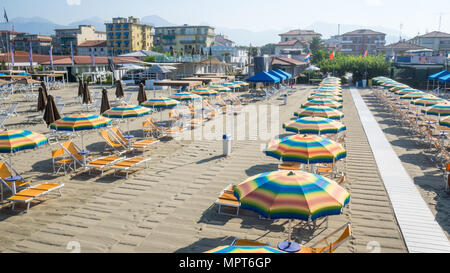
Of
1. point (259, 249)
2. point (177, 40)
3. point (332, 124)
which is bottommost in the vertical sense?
point (259, 249)

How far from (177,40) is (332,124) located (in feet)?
291

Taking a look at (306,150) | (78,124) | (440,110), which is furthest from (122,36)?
(306,150)

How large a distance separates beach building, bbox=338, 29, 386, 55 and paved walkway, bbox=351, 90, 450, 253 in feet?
321

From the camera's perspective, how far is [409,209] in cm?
775

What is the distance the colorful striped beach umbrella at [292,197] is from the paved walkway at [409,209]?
2.36 m

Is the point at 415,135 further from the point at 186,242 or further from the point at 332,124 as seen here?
the point at 186,242

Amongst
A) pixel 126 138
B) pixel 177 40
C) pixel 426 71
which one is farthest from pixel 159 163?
pixel 177 40

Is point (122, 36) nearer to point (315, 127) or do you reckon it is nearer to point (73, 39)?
point (73, 39)

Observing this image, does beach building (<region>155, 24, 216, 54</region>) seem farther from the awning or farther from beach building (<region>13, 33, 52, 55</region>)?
the awning

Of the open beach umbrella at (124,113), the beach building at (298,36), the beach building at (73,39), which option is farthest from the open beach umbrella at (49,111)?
the beach building at (298,36)

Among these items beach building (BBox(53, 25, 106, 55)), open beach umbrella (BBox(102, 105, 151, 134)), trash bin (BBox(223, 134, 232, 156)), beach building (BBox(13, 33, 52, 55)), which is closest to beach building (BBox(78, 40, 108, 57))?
beach building (BBox(53, 25, 106, 55))

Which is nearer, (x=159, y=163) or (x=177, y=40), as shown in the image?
(x=159, y=163)

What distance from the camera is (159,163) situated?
11.0m

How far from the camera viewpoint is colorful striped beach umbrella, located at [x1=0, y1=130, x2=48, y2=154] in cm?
795
